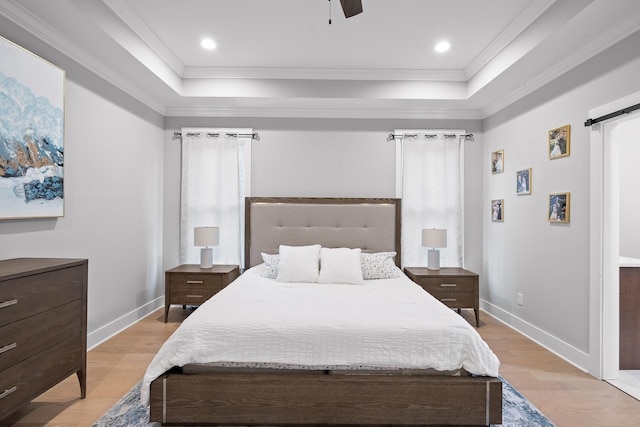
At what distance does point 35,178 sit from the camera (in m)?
2.50

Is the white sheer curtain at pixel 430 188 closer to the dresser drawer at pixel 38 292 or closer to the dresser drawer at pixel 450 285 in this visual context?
the dresser drawer at pixel 450 285

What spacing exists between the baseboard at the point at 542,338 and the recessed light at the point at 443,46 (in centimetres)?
285

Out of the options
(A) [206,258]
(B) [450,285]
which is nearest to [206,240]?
(A) [206,258]

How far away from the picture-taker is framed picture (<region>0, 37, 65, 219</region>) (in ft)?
7.43

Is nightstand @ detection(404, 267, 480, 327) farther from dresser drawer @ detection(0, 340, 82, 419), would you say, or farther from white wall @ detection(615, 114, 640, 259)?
dresser drawer @ detection(0, 340, 82, 419)

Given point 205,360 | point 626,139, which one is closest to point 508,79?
point 626,139

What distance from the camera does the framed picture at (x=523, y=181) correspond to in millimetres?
3559

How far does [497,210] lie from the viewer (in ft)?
13.7

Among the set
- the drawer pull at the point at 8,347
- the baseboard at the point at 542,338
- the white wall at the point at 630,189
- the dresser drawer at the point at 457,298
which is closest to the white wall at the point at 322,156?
the dresser drawer at the point at 457,298

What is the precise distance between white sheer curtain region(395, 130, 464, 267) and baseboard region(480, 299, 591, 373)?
811 millimetres

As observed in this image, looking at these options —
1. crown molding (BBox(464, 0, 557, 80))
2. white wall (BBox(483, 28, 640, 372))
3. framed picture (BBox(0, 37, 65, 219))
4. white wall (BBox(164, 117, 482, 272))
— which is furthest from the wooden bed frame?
white wall (BBox(164, 117, 482, 272))

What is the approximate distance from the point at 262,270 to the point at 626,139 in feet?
13.5

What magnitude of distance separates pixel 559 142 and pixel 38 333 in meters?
4.06

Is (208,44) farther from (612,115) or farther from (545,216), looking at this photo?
(545,216)
